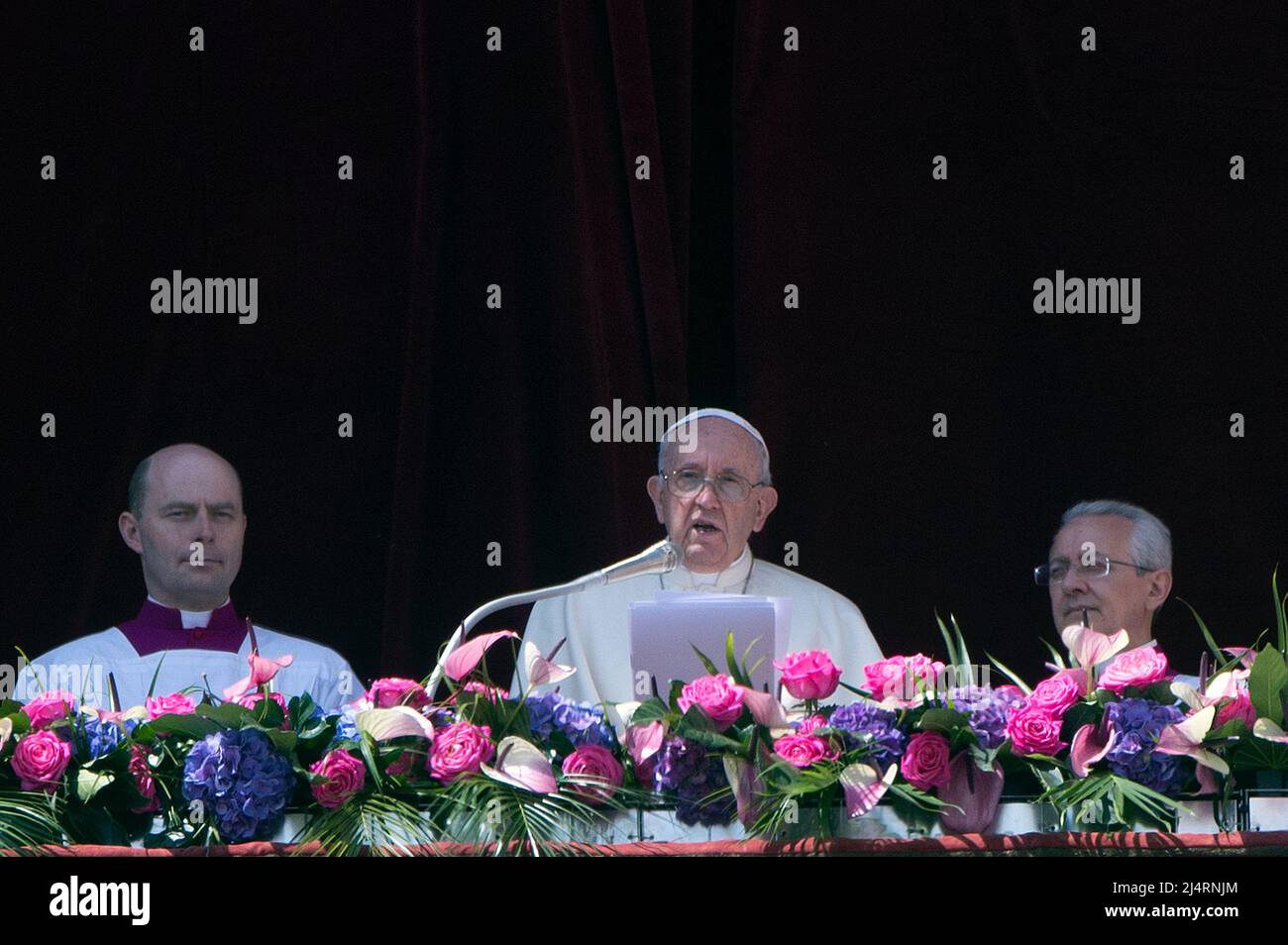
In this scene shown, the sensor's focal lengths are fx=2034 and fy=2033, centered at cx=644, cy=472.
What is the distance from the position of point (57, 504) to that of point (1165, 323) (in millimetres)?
3431

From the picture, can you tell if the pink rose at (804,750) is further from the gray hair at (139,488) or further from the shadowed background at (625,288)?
the gray hair at (139,488)

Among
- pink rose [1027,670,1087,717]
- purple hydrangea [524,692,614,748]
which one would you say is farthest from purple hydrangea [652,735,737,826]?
pink rose [1027,670,1087,717]

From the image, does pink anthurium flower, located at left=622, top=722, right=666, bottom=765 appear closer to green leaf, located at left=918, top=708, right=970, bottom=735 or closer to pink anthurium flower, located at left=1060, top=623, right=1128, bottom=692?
green leaf, located at left=918, top=708, right=970, bottom=735

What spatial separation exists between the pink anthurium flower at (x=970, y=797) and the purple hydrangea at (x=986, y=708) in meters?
0.04

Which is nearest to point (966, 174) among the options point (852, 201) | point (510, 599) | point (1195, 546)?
point (852, 201)

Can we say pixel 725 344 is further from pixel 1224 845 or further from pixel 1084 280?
pixel 1224 845

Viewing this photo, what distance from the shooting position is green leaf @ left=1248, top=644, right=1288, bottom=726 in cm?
319

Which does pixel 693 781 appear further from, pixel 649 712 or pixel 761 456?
pixel 761 456

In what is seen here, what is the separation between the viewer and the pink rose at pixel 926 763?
10.3 feet

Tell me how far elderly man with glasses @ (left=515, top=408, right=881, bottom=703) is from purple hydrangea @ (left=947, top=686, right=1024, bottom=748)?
66.1 inches

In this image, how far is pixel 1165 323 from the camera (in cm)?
627
